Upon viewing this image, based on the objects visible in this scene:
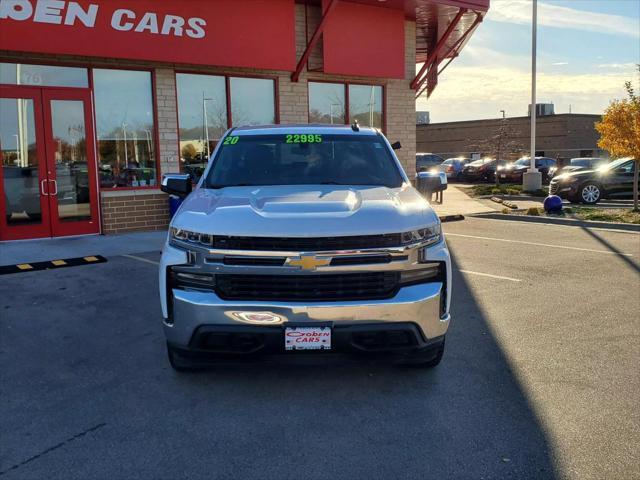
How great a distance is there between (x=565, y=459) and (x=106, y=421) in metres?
2.75

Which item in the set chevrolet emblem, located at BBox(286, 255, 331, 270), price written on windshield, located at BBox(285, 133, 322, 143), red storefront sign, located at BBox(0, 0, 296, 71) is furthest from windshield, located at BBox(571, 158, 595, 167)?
chevrolet emblem, located at BBox(286, 255, 331, 270)

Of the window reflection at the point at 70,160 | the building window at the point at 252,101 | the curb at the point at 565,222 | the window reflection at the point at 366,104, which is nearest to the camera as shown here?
the window reflection at the point at 70,160

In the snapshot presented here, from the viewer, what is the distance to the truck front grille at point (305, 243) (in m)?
3.68

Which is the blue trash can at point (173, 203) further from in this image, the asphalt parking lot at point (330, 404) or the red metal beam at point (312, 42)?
the asphalt parking lot at point (330, 404)

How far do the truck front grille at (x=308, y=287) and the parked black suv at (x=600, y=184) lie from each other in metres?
16.4

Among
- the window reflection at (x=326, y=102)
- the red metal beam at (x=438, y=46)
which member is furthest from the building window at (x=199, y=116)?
the red metal beam at (x=438, y=46)

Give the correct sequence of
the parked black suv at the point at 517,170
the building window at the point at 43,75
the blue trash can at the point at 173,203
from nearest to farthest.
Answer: the building window at the point at 43,75, the blue trash can at the point at 173,203, the parked black suv at the point at 517,170

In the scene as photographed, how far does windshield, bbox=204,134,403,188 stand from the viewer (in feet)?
16.5

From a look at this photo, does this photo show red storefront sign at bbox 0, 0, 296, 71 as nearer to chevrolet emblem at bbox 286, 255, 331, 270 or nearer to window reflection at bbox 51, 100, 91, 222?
window reflection at bbox 51, 100, 91, 222

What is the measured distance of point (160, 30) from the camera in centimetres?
1142

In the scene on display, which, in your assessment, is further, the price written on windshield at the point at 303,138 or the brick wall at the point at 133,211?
the brick wall at the point at 133,211

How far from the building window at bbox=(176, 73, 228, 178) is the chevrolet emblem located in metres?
9.23

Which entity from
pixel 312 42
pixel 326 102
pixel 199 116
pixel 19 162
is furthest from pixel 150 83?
pixel 326 102

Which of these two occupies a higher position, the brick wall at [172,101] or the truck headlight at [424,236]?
the brick wall at [172,101]
